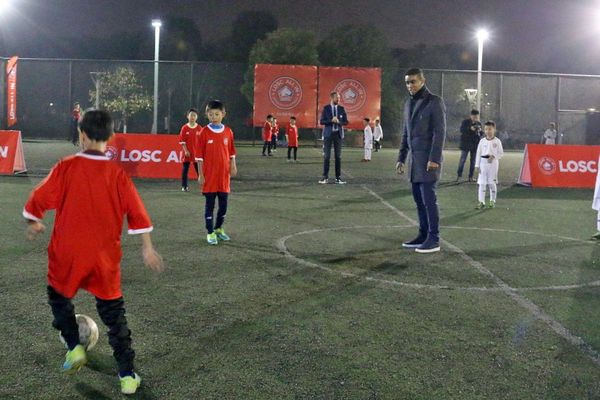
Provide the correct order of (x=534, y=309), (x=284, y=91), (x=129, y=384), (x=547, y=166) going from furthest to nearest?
(x=284, y=91), (x=547, y=166), (x=534, y=309), (x=129, y=384)

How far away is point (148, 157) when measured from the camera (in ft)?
57.9

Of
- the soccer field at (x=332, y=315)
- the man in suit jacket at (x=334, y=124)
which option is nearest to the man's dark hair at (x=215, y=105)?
the soccer field at (x=332, y=315)

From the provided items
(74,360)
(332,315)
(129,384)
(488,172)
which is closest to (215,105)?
(332,315)

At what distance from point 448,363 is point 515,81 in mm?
37058

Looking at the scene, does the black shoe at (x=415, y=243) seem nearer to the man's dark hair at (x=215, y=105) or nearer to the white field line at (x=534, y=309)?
the white field line at (x=534, y=309)

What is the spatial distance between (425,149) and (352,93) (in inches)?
1167

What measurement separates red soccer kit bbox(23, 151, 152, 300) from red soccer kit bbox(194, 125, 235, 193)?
4.70 m

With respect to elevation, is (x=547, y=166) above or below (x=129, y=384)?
above

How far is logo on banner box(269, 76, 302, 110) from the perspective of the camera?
121 feet

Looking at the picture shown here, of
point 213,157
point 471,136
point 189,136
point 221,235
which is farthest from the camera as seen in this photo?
point 471,136

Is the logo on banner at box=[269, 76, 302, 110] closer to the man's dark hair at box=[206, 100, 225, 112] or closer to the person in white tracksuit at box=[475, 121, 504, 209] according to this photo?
the person in white tracksuit at box=[475, 121, 504, 209]

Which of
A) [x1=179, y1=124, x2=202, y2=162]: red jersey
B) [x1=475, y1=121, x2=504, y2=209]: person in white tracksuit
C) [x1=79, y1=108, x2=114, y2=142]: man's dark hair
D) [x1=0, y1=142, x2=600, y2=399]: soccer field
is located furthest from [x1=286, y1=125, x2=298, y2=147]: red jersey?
[x1=79, y1=108, x2=114, y2=142]: man's dark hair

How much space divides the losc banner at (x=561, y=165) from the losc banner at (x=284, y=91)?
21066 mm

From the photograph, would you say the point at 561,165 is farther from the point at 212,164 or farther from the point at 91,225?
the point at 91,225
